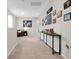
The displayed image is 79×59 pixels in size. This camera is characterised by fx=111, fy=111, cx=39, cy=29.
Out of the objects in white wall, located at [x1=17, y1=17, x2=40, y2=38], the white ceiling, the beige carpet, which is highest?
the white ceiling

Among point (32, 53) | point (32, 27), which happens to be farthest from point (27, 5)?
point (32, 27)

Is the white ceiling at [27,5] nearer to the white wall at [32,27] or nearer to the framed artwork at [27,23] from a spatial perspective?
the white wall at [32,27]

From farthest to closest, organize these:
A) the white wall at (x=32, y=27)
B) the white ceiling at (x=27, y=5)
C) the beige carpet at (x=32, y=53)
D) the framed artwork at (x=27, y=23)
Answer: the framed artwork at (x=27, y=23) < the white wall at (x=32, y=27) < the white ceiling at (x=27, y=5) < the beige carpet at (x=32, y=53)

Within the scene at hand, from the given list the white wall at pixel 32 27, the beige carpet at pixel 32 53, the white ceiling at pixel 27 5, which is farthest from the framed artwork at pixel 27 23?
the beige carpet at pixel 32 53

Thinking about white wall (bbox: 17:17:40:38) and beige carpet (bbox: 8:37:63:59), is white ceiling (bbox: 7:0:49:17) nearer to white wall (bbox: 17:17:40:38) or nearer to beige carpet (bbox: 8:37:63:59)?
beige carpet (bbox: 8:37:63:59)

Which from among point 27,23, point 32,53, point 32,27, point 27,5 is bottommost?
point 32,53

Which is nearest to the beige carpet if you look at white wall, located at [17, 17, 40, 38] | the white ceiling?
the white ceiling

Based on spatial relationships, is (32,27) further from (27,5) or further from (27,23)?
(27,5)

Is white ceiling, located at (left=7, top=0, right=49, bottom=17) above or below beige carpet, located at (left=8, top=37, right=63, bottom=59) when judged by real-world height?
above
